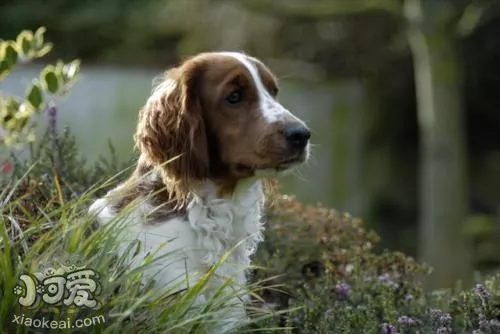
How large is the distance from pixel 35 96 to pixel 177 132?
6.01 feet

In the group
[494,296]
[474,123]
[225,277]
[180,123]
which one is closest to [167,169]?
[180,123]

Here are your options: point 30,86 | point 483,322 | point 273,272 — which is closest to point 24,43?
point 30,86

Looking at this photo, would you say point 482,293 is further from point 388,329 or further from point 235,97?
point 235,97

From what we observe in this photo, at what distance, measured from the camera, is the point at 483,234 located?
12.4 m

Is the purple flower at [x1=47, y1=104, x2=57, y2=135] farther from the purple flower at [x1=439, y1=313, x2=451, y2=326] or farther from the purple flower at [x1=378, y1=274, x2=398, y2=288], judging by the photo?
the purple flower at [x1=439, y1=313, x2=451, y2=326]

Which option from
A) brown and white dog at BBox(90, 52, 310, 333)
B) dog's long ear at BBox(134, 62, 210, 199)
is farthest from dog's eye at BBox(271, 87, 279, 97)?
dog's long ear at BBox(134, 62, 210, 199)

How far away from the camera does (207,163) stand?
4223 millimetres

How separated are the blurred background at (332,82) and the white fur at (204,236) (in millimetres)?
6032

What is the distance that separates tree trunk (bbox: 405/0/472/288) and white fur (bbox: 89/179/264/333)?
5.53 m

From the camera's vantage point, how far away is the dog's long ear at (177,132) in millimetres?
4188

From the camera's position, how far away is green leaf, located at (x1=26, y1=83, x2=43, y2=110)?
5852 millimetres

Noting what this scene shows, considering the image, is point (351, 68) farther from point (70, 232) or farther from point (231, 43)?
point (70, 232)

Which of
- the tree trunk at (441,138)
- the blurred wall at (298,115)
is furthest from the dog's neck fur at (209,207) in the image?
the blurred wall at (298,115)

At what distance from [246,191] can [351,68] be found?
9.09 m
